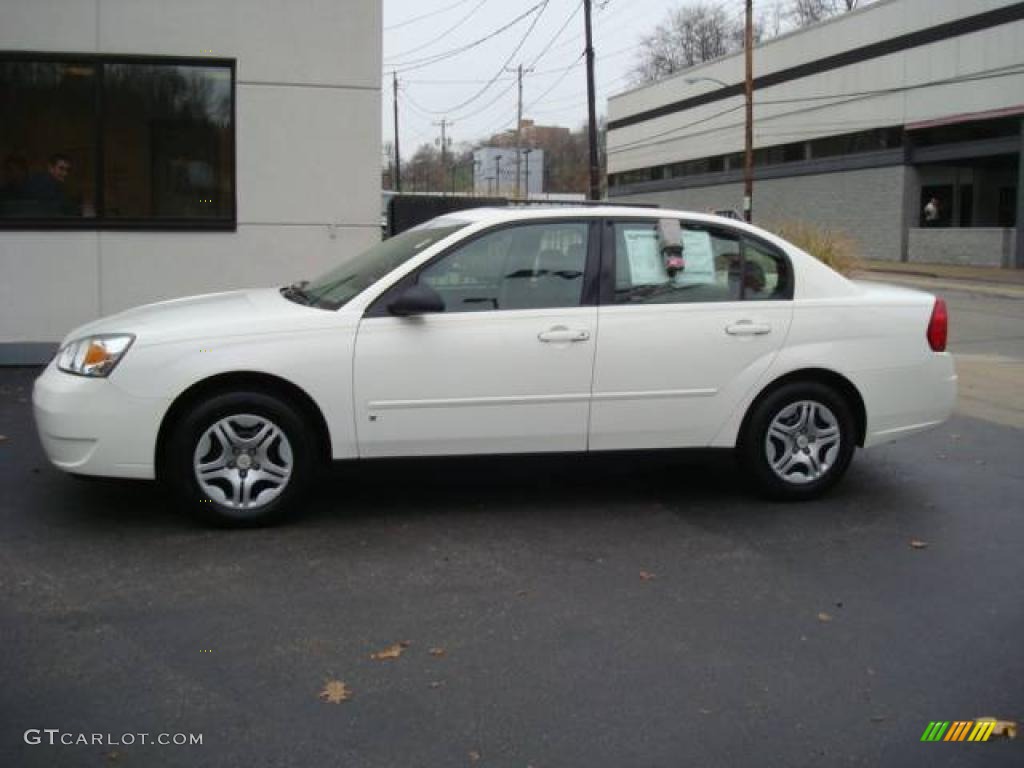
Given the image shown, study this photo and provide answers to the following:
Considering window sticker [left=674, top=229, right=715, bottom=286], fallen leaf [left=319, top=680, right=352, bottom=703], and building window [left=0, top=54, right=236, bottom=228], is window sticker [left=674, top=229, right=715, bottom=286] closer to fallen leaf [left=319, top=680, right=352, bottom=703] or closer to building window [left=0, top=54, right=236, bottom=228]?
fallen leaf [left=319, top=680, right=352, bottom=703]

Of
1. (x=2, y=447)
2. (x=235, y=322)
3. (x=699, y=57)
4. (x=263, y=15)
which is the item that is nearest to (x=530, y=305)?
(x=235, y=322)

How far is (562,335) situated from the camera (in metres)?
5.50

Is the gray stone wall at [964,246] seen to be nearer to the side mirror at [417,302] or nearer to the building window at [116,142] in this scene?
the building window at [116,142]

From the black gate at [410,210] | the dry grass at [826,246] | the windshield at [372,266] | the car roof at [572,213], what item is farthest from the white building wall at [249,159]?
the dry grass at [826,246]

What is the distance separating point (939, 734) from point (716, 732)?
2.33 ft

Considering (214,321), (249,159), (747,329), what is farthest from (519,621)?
(249,159)

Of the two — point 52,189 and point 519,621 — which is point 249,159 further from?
point 519,621

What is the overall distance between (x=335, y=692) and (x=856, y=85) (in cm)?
4447

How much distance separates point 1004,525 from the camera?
18.6ft

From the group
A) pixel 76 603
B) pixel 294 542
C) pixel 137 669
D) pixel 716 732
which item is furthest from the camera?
pixel 294 542

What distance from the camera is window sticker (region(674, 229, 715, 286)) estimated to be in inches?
229

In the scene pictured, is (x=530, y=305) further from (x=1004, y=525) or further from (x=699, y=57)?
(x=699, y=57)

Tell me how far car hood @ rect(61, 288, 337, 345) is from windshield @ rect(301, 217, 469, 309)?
0.54ft

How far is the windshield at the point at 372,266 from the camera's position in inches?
219
